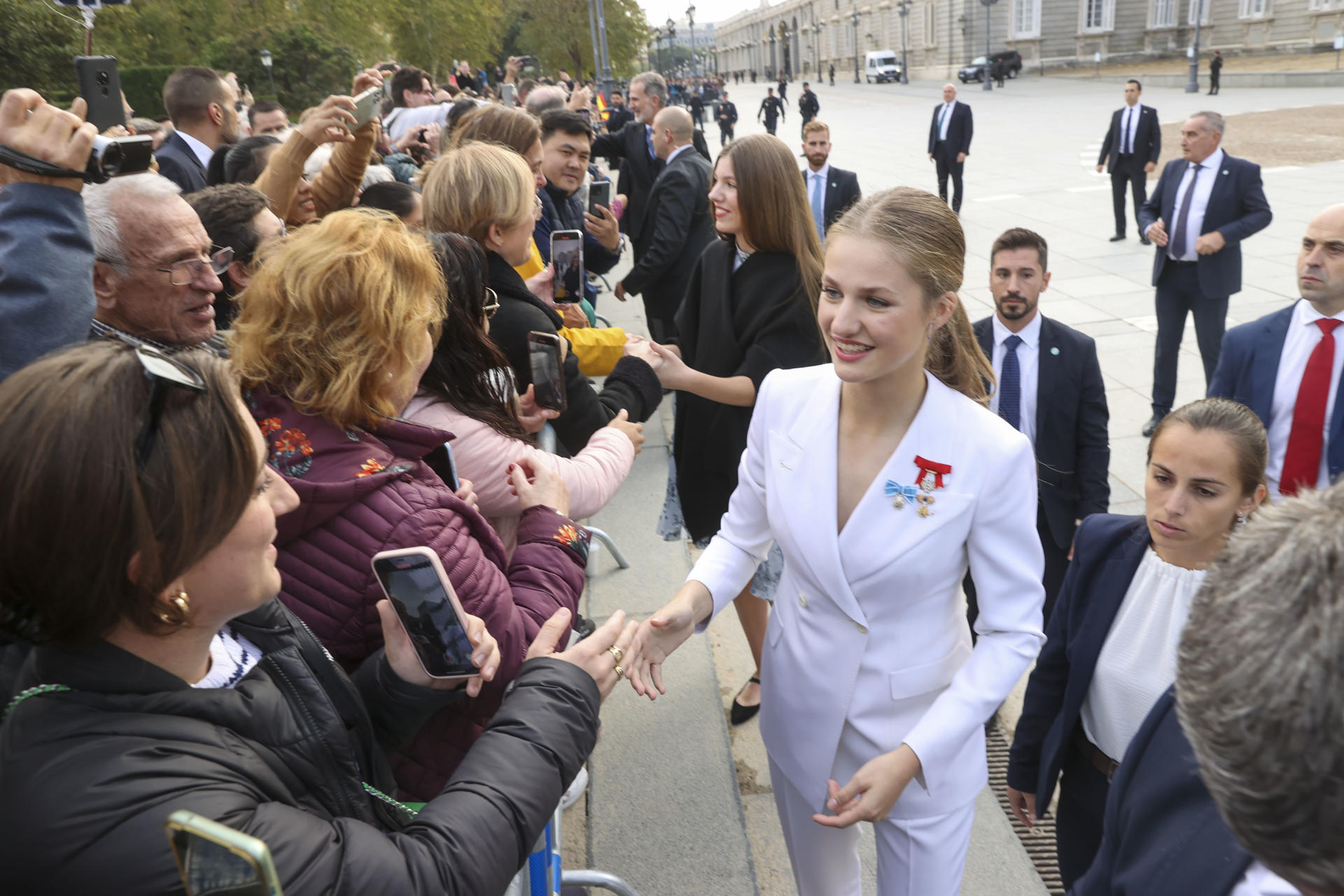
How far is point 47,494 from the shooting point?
112cm

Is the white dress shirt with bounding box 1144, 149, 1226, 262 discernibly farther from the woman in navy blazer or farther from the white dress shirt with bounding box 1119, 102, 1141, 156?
the white dress shirt with bounding box 1119, 102, 1141, 156

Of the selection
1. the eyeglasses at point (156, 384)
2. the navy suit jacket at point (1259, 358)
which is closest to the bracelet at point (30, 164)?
the eyeglasses at point (156, 384)

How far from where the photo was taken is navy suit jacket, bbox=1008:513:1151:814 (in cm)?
238

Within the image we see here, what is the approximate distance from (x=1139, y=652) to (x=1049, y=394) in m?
1.65

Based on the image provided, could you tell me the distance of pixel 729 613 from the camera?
4836mm

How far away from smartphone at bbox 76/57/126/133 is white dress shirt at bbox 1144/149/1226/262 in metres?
6.63

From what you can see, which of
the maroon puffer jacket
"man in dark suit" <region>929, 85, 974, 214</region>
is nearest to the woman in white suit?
the maroon puffer jacket

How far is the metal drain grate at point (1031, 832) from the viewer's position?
10.2 feet

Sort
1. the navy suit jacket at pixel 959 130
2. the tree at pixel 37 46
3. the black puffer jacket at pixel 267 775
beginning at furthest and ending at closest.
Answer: the tree at pixel 37 46 → the navy suit jacket at pixel 959 130 → the black puffer jacket at pixel 267 775

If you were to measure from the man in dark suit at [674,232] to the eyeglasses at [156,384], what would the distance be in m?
5.02

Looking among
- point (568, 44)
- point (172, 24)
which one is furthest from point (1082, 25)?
point (172, 24)

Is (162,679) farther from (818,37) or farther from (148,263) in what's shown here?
(818,37)

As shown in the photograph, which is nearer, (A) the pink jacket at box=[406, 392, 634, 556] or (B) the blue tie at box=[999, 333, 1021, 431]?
(A) the pink jacket at box=[406, 392, 634, 556]

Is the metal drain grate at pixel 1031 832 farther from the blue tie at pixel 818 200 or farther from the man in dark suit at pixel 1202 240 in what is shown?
the blue tie at pixel 818 200
